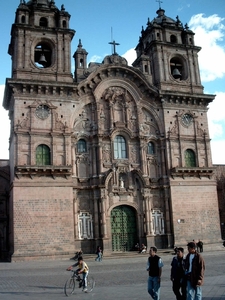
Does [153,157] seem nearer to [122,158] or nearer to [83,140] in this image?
[122,158]

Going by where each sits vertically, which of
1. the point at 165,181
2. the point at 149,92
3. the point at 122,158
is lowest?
the point at 165,181

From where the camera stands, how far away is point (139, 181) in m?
33.9

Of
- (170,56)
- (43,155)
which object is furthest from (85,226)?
(170,56)

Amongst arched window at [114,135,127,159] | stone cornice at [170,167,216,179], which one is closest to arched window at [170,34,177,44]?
arched window at [114,135,127,159]

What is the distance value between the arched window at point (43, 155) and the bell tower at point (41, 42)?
6.28m

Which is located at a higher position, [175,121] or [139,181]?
[175,121]

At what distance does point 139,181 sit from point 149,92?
8648 mm

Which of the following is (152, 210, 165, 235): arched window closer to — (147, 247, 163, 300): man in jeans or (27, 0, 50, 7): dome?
(27, 0, 50, 7): dome

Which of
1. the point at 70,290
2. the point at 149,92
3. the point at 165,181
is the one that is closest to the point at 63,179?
the point at 165,181

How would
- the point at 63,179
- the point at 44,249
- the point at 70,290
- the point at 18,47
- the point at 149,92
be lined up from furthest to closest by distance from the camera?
the point at 149,92 → the point at 18,47 → the point at 63,179 → the point at 44,249 → the point at 70,290

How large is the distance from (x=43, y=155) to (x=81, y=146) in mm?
3841

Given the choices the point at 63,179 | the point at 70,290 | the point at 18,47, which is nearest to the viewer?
the point at 70,290

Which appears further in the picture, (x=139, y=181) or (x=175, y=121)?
(x=175, y=121)

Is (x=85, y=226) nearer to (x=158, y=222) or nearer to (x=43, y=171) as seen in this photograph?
(x=43, y=171)
